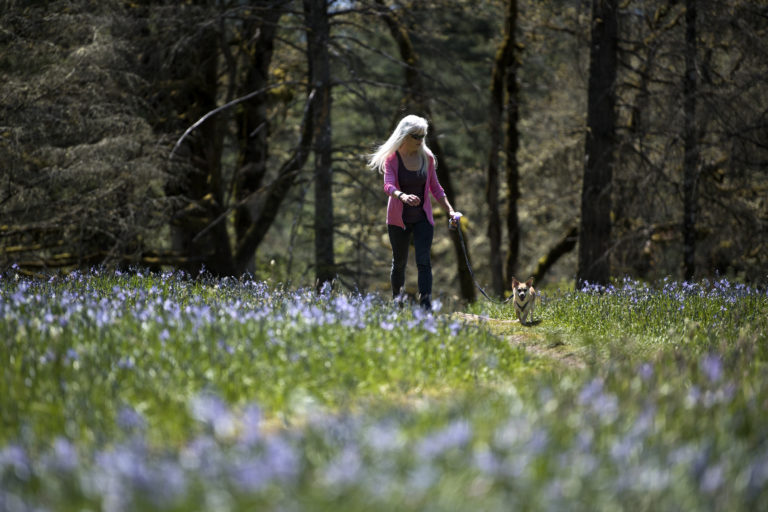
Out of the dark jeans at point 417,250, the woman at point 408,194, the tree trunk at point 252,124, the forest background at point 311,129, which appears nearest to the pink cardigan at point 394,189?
the woman at point 408,194

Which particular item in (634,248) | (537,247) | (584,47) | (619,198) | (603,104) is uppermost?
(584,47)

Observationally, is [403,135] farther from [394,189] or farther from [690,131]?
[690,131]

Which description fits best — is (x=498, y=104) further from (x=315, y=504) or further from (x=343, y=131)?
(x=315, y=504)

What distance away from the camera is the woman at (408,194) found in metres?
8.37

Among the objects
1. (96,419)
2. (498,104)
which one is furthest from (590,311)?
(498,104)

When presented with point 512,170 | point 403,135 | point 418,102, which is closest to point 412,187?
point 403,135

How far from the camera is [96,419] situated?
4.03 metres

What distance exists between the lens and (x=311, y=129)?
16812 millimetres

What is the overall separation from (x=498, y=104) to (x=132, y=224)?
10712 millimetres

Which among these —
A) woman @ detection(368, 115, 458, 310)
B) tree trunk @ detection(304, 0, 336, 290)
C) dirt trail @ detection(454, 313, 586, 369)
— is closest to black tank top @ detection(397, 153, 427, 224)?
woman @ detection(368, 115, 458, 310)

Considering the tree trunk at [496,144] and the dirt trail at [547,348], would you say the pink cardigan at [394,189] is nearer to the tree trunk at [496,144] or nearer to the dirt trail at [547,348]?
the dirt trail at [547,348]

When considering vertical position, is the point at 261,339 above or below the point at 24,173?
below

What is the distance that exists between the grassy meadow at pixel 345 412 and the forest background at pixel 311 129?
449cm

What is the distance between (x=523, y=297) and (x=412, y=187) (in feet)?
5.49
